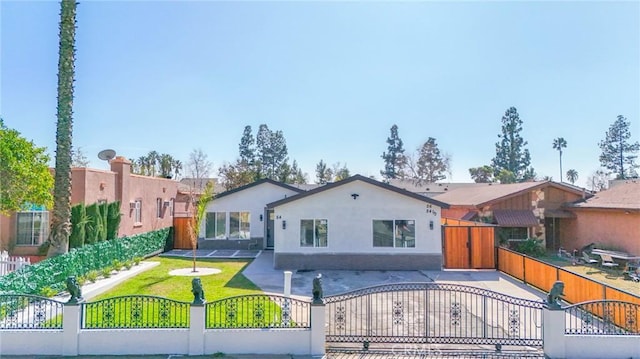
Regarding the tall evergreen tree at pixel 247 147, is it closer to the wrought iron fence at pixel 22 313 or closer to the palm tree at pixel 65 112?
the palm tree at pixel 65 112

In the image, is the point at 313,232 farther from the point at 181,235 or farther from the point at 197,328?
the point at 181,235

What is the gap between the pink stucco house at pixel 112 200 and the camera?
626 inches

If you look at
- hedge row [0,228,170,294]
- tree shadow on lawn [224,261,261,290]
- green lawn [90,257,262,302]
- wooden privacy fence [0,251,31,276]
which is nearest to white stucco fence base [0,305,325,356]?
hedge row [0,228,170,294]

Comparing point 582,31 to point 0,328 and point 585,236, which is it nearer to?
point 585,236

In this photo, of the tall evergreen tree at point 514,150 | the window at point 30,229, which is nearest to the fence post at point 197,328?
the window at point 30,229

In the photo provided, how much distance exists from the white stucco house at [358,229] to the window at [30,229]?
1065 cm

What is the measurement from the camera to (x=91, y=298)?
35.9ft

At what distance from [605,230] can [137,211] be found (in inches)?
1063

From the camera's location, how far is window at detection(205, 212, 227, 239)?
22234 millimetres

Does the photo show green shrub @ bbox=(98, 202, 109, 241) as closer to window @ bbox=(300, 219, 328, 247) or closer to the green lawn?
the green lawn

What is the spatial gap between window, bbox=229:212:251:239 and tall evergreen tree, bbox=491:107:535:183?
47815 millimetres

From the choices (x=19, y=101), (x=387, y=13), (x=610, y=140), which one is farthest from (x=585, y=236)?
(x=610, y=140)

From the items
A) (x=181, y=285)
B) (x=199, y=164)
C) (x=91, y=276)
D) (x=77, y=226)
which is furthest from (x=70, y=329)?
(x=199, y=164)

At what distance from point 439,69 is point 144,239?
17.2 metres
